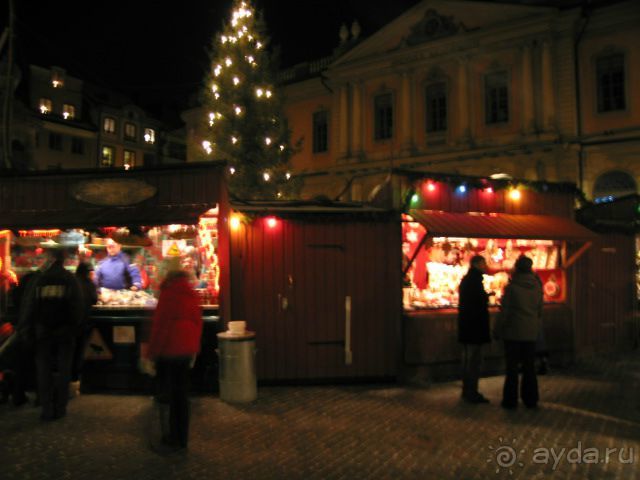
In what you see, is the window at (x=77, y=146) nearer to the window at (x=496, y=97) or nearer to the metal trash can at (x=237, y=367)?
the window at (x=496, y=97)

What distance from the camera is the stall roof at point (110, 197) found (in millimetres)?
7336

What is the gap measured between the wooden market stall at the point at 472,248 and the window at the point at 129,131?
41385mm

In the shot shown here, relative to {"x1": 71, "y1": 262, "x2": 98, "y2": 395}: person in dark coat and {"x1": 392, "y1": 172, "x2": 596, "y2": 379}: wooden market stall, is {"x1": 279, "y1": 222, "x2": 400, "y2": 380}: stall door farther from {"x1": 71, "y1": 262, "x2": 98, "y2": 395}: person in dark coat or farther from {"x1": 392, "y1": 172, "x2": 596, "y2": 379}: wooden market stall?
{"x1": 71, "y1": 262, "x2": 98, "y2": 395}: person in dark coat

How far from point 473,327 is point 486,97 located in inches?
730

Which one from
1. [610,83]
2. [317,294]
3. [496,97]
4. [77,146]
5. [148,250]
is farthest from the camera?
[77,146]

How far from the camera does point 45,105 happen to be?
3825cm

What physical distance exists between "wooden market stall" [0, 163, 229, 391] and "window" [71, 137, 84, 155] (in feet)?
118

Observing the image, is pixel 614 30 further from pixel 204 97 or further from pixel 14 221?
pixel 14 221

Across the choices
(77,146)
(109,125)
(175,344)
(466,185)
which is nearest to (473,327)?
(466,185)

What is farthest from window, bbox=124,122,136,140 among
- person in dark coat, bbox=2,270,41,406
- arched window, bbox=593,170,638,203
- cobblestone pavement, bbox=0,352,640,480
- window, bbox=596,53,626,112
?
cobblestone pavement, bbox=0,352,640,480

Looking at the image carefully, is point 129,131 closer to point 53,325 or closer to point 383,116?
point 383,116

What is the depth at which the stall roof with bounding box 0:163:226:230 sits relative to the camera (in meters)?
7.34

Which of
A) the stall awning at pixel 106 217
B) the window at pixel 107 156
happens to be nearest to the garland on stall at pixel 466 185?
the stall awning at pixel 106 217

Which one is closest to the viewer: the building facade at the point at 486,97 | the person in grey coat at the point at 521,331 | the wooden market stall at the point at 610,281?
the person in grey coat at the point at 521,331
